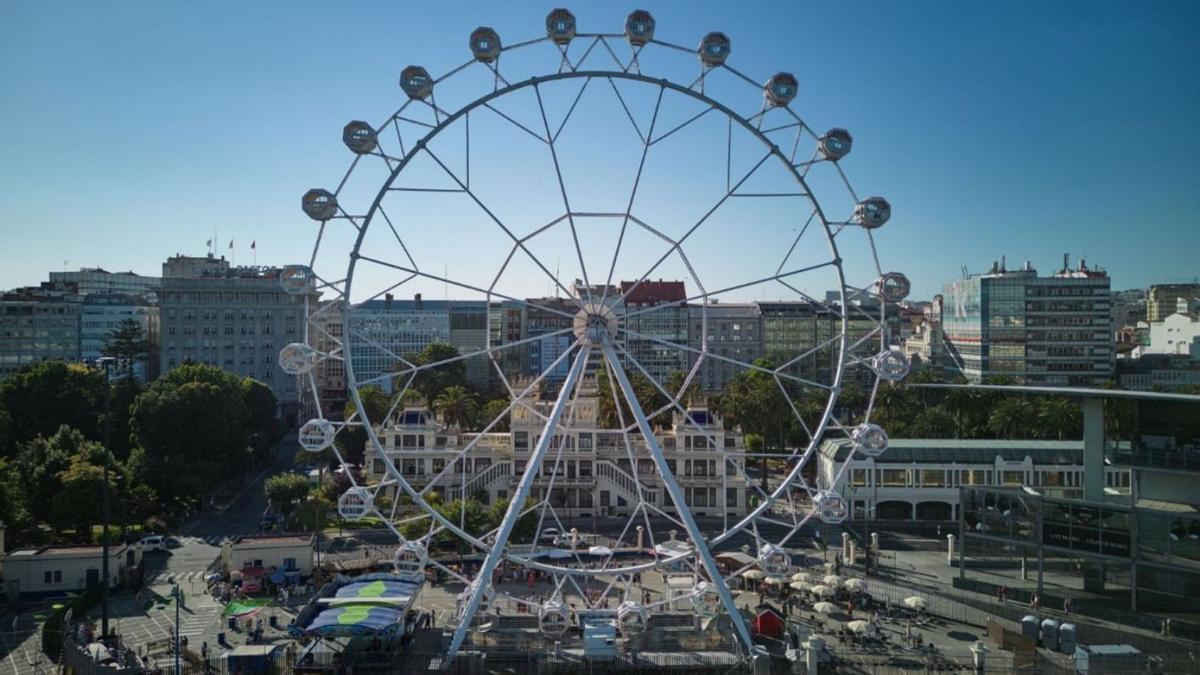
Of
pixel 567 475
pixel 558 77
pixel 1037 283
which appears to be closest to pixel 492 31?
pixel 558 77

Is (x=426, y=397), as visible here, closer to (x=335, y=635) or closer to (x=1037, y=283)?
(x=335, y=635)

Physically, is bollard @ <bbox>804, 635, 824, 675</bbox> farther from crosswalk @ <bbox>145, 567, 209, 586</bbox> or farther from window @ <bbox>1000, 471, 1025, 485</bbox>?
window @ <bbox>1000, 471, 1025, 485</bbox>

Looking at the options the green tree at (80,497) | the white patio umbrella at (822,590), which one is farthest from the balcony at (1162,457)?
the green tree at (80,497)

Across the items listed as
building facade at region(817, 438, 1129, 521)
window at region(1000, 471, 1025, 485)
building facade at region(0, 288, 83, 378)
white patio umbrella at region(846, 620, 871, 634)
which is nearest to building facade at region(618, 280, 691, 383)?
building facade at region(817, 438, 1129, 521)

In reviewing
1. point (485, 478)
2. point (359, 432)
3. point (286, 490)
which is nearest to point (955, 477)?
point (485, 478)

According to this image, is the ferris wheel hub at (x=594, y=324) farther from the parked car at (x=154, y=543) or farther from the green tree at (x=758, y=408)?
the green tree at (x=758, y=408)

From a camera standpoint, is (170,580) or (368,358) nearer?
(170,580)
